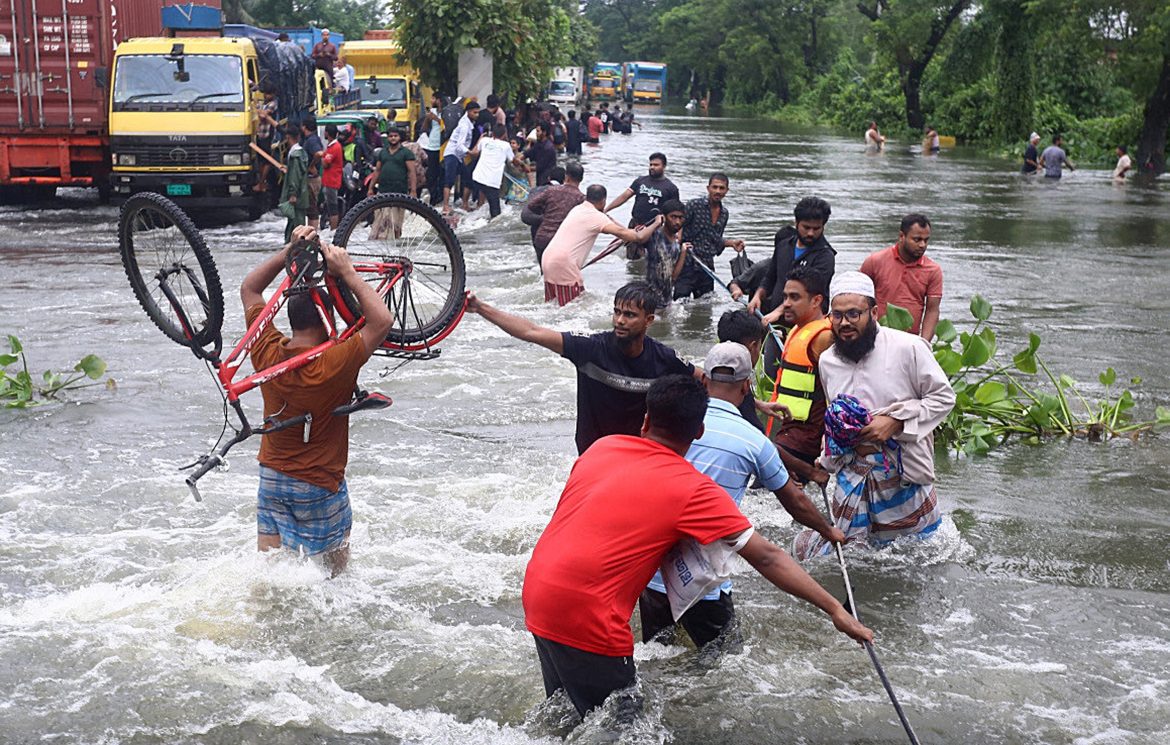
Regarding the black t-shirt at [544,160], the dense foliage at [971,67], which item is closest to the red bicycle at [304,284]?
the black t-shirt at [544,160]

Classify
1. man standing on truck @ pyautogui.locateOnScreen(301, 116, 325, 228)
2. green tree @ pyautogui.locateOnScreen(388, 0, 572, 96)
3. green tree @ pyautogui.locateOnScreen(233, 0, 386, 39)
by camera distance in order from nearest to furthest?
man standing on truck @ pyautogui.locateOnScreen(301, 116, 325, 228), green tree @ pyautogui.locateOnScreen(388, 0, 572, 96), green tree @ pyautogui.locateOnScreen(233, 0, 386, 39)

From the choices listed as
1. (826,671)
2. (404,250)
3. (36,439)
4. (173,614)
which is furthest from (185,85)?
(826,671)

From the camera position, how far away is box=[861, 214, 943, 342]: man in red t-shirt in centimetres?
830

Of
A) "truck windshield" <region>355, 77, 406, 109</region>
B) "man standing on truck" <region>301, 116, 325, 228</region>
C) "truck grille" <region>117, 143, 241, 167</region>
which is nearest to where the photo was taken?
"man standing on truck" <region>301, 116, 325, 228</region>

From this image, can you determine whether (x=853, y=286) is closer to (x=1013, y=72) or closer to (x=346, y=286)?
(x=346, y=286)

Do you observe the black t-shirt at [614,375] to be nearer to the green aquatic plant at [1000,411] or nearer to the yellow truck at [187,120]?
the green aquatic plant at [1000,411]

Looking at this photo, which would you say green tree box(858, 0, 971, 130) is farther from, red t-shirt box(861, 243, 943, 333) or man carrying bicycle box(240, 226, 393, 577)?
man carrying bicycle box(240, 226, 393, 577)

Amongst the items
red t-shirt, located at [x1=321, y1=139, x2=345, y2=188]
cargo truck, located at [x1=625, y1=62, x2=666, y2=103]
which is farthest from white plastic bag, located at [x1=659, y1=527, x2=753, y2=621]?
cargo truck, located at [x1=625, y1=62, x2=666, y2=103]

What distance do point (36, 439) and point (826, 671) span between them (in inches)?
246

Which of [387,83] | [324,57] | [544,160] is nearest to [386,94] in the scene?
[387,83]

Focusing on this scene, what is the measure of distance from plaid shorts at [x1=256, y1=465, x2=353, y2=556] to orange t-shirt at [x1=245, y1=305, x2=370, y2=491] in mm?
59

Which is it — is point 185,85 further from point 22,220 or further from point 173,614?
point 173,614

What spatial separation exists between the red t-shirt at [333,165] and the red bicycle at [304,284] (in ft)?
40.0

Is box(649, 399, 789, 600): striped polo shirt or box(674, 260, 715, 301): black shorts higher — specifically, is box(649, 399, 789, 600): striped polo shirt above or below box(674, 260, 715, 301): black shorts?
above
